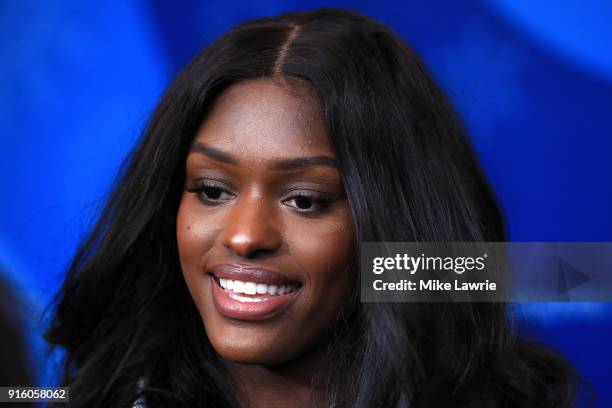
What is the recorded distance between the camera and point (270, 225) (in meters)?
1.33

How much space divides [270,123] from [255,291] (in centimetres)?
25

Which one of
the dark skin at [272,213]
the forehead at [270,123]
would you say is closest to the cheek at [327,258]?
the dark skin at [272,213]

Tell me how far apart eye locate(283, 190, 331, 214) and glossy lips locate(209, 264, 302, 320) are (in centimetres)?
11

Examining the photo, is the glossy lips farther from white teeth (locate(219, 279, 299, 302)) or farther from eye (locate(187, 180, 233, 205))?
eye (locate(187, 180, 233, 205))

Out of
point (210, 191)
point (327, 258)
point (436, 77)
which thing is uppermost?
point (436, 77)

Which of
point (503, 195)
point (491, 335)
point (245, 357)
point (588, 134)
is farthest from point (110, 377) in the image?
point (588, 134)

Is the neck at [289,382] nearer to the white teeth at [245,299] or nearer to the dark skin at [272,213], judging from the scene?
the dark skin at [272,213]

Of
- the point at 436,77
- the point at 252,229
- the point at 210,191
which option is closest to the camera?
the point at 252,229

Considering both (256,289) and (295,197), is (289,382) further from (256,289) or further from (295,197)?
(295,197)

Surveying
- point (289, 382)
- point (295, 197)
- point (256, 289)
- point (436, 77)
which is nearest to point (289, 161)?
point (295, 197)

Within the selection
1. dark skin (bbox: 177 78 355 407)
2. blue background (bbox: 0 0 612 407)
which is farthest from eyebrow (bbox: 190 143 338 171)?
blue background (bbox: 0 0 612 407)

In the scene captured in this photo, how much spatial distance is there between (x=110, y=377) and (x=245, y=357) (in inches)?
13.4

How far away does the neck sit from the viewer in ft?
4.78

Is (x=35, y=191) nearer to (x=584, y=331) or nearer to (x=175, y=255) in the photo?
(x=175, y=255)
